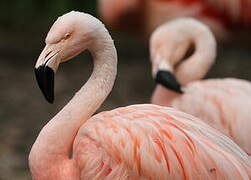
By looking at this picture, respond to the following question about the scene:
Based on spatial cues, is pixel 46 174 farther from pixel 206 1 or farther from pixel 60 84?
pixel 60 84

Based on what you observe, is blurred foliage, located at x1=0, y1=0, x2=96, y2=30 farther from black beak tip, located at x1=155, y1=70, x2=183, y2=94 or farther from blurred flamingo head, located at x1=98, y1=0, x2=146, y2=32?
black beak tip, located at x1=155, y1=70, x2=183, y2=94

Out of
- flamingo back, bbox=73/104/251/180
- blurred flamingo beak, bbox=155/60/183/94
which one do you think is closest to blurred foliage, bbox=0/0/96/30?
blurred flamingo beak, bbox=155/60/183/94

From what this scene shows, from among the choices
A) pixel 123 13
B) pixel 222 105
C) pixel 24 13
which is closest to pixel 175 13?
pixel 123 13

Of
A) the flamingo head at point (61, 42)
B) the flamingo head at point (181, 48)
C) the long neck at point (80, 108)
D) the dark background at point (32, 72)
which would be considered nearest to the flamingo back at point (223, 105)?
the flamingo head at point (181, 48)

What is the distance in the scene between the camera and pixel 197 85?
448 centimetres

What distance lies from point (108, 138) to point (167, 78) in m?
1.60

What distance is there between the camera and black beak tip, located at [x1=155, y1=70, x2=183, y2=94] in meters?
4.49

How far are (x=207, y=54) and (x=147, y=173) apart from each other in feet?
7.01

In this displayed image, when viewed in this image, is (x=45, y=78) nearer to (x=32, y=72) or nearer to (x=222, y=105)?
(x=222, y=105)

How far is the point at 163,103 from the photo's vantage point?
4.77 metres

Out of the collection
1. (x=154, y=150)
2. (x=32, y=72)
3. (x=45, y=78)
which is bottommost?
(x=32, y=72)

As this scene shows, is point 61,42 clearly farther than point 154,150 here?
Yes

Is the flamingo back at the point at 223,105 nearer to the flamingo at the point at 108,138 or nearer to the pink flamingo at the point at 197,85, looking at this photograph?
the pink flamingo at the point at 197,85

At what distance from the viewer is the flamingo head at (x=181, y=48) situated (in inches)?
188
